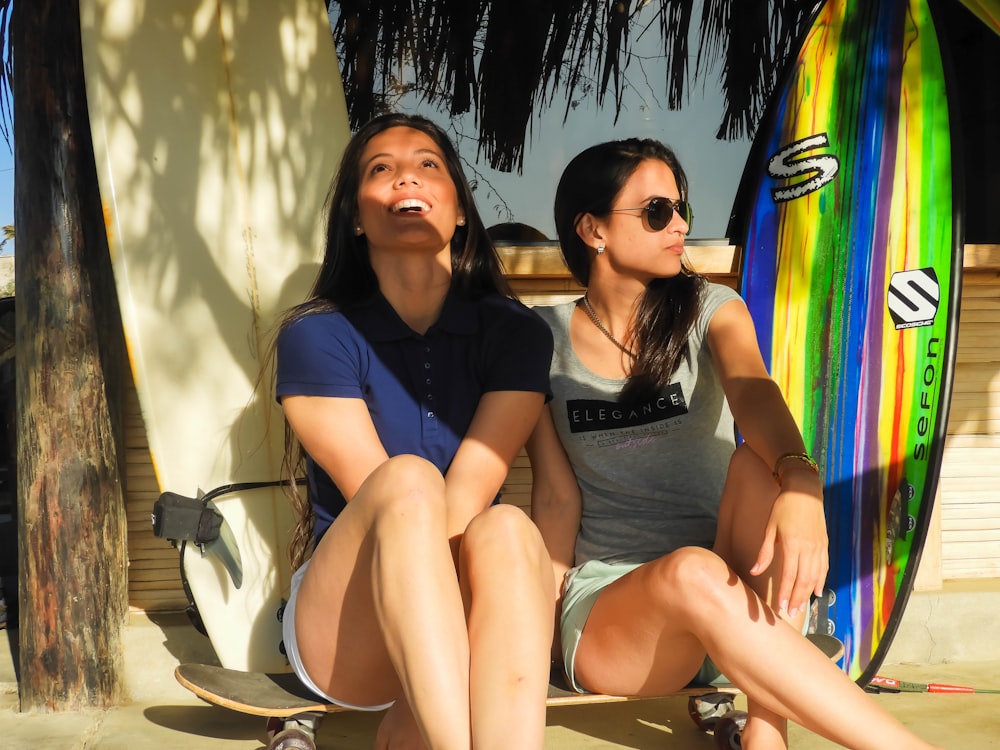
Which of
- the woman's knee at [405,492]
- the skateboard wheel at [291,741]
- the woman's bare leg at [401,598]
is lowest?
the skateboard wheel at [291,741]

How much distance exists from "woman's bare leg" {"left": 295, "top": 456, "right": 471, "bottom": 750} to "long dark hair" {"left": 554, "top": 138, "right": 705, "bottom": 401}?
729 mm

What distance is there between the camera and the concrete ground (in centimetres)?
248

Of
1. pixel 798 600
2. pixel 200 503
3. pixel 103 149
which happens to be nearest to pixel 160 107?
pixel 103 149

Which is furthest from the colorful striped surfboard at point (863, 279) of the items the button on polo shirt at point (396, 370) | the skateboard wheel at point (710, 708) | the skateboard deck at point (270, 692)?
the button on polo shirt at point (396, 370)

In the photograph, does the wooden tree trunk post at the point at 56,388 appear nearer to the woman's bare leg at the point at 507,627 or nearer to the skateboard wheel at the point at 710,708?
the woman's bare leg at the point at 507,627

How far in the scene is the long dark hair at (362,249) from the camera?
2410 millimetres

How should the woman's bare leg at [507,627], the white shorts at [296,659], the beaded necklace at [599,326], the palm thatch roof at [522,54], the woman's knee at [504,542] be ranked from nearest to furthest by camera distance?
1. the woman's bare leg at [507,627]
2. the woman's knee at [504,542]
3. the white shorts at [296,659]
4. the beaded necklace at [599,326]
5. the palm thatch roof at [522,54]

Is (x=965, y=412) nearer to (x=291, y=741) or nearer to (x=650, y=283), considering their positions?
(x=650, y=283)

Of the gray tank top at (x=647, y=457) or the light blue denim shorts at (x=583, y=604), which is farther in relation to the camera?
the gray tank top at (x=647, y=457)

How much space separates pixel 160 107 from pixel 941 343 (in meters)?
2.35

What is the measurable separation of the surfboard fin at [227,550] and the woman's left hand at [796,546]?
4.84ft

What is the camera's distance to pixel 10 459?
381cm

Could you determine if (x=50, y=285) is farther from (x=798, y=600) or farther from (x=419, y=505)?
(x=798, y=600)

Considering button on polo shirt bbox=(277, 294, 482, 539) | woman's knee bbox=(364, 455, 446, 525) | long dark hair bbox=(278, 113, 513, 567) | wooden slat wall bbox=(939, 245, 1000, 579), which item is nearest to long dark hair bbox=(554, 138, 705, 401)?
long dark hair bbox=(278, 113, 513, 567)
